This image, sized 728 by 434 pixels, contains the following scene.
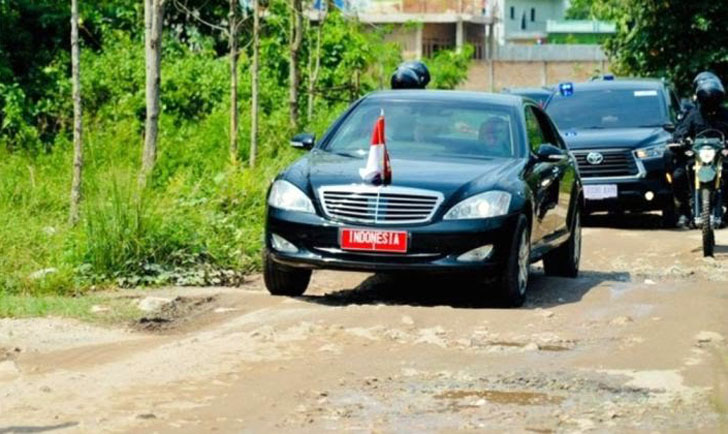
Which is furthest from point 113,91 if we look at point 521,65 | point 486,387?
point 521,65

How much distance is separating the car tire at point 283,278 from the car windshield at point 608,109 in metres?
9.61

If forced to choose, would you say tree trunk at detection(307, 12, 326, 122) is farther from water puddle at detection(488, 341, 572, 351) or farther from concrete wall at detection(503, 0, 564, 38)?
concrete wall at detection(503, 0, 564, 38)

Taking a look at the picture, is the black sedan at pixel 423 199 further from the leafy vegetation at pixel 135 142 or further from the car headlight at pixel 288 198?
the leafy vegetation at pixel 135 142

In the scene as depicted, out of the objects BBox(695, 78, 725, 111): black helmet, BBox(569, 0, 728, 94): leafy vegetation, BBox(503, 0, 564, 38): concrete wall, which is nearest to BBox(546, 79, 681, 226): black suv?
BBox(695, 78, 725, 111): black helmet

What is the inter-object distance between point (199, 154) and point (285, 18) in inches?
330

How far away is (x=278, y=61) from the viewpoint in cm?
2881

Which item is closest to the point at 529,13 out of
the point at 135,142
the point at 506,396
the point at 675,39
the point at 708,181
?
the point at 675,39

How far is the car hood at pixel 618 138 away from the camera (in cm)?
2092

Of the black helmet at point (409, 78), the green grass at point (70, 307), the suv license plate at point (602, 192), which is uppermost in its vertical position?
the black helmet at point (409, 78)

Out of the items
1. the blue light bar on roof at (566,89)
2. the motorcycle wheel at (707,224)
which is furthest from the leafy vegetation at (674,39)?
the motorcycle wheel at (707,224)

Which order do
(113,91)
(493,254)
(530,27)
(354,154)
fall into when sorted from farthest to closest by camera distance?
(530,27) → (113,91) → (354,154) → (493,254)

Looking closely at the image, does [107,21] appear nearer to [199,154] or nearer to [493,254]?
[199,154]

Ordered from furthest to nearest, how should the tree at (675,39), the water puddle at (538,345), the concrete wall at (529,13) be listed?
1. the concrete wall at (529,13)
2. the tree at (675,39)
3. the water puddle at (538,345)

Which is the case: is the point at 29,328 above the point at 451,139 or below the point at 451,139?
below
